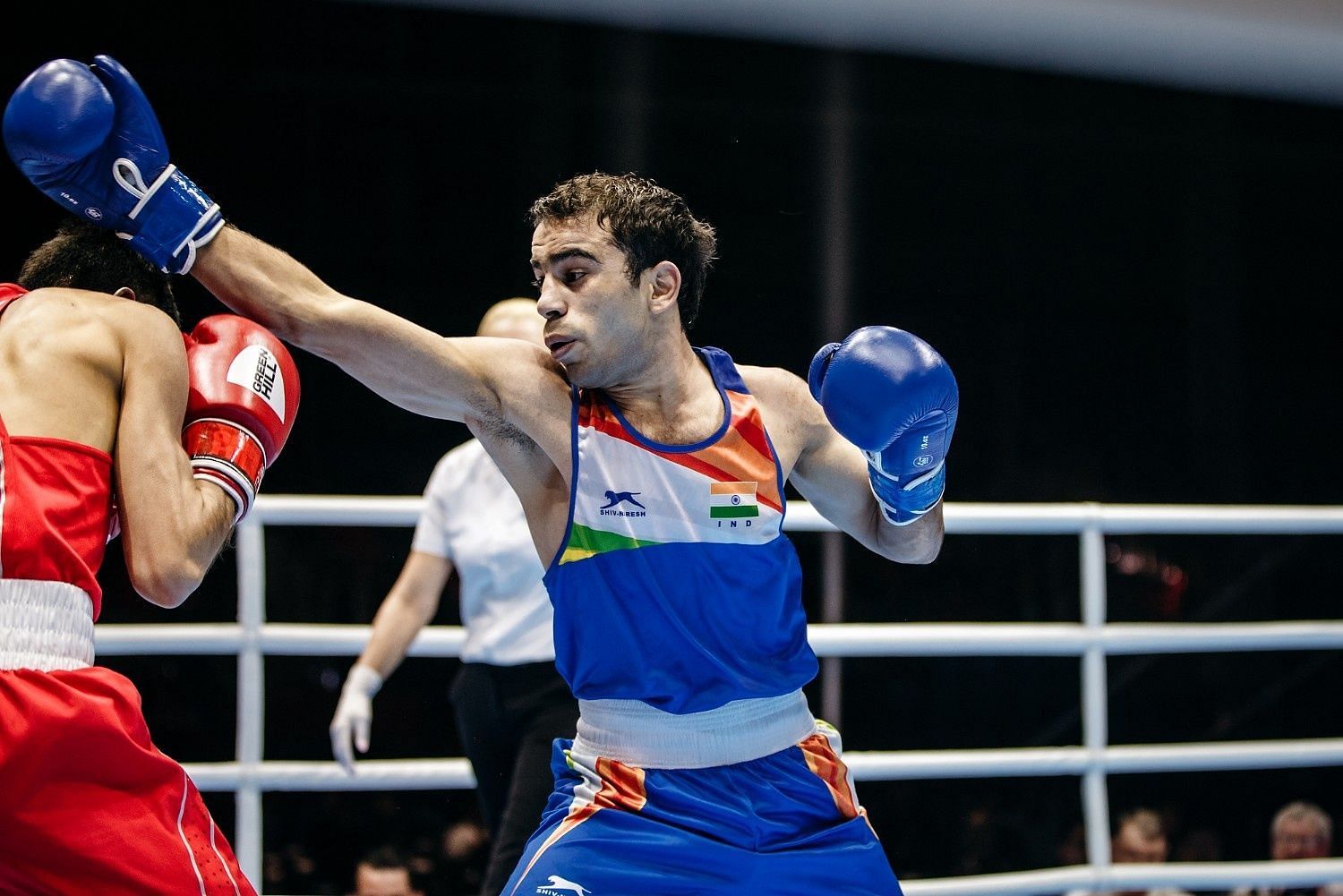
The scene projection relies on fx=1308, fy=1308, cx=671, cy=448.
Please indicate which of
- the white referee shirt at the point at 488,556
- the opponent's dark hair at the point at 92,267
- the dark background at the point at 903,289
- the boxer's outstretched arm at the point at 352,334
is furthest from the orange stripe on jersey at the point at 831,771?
the dark background at the point at 903,289

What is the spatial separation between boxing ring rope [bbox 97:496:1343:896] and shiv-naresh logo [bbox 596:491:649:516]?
4.04 feet

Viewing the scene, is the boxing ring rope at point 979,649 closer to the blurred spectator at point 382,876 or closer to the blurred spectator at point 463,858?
the blurred spectator at point 382,876

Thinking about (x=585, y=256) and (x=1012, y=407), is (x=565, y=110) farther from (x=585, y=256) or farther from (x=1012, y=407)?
(x=585, y=256)

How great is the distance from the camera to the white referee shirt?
9.53 feet

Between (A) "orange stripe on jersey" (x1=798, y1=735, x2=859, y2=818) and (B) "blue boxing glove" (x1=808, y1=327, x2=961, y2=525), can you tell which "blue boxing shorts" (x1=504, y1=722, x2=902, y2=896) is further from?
(B) "blue boxing glove" (x1=808, y1=327, x2=961, y2=525)

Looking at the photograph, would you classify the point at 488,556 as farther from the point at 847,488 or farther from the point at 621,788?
the point at 621,788

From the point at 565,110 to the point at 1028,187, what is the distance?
11.0ft

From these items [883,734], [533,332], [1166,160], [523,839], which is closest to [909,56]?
[1166,160]

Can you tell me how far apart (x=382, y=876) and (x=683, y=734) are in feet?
6.73

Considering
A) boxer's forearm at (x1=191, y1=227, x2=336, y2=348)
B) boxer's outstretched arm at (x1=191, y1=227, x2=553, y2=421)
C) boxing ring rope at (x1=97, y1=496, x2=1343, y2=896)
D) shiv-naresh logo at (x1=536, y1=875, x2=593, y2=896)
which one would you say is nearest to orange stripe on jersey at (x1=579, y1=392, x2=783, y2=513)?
boxer's outstretched arm at (x1=191, y1=227, x2=553, y2=421)

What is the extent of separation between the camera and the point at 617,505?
2010 mm

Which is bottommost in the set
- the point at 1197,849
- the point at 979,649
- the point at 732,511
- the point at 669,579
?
the point at 1197,849

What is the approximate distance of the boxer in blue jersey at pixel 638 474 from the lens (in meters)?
1.84

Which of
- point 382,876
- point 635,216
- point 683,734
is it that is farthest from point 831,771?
point 382,876
